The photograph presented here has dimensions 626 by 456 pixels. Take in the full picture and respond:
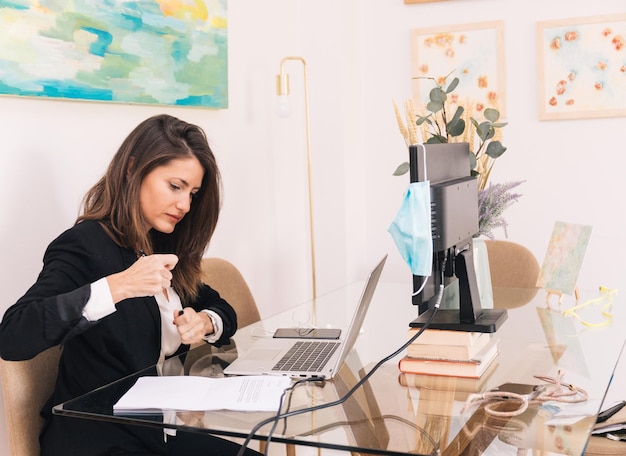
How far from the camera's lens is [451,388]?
1517mm

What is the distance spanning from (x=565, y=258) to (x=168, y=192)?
1.20m

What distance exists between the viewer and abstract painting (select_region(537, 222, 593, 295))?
7.39 ft

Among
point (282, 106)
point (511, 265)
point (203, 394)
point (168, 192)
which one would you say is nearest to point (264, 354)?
point (203, 394)

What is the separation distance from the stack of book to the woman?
55cm

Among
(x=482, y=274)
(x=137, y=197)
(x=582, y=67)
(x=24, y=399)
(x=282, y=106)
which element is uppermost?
(x=582, y=67)

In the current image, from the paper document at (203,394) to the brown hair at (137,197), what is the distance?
442mm

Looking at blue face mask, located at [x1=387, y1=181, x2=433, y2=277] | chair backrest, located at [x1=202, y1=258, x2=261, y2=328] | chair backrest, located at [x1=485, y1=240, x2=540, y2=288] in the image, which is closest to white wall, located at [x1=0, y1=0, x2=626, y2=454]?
chair backrest, located at [x1=202, y1=258, x2=261, y2=328]

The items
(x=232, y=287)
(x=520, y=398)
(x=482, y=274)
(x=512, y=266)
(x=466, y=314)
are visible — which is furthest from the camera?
(x=512, y=266)

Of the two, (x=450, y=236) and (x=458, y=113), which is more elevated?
(x=458, y=113)

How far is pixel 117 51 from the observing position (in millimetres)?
2318

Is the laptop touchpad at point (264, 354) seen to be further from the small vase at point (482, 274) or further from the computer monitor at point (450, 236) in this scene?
the small vase at point (482, 274)

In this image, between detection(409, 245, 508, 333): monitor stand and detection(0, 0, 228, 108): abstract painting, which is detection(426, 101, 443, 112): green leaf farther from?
detection(0, 0, 228, 108): abstract painting

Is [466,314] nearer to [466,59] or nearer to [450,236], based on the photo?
[450,236]

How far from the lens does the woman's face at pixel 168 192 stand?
1.93m
